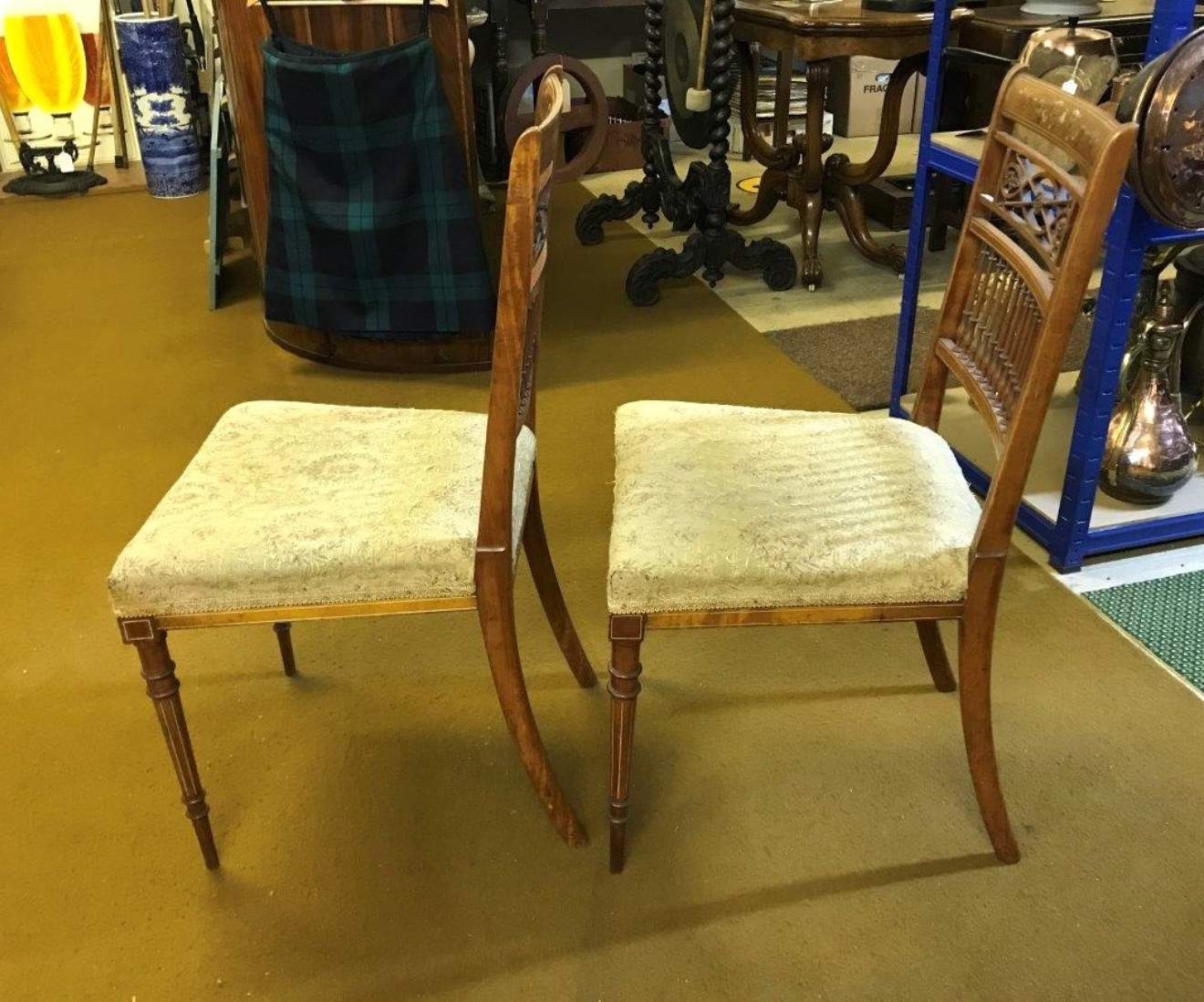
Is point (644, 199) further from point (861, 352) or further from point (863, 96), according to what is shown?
point (863, 96)

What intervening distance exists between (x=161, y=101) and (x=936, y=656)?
3571mm

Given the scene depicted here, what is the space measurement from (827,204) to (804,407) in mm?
1215

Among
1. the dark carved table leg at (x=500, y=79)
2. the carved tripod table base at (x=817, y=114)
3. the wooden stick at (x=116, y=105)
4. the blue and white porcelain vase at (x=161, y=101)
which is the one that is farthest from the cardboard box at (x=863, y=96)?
the wooden stick at (x=116, y=105)

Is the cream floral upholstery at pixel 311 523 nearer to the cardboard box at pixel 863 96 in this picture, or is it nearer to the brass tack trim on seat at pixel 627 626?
the brass tack trim on seat at pixel 627 626

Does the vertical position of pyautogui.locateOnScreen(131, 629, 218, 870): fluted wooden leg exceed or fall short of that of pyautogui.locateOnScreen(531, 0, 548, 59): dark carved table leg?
it falls short

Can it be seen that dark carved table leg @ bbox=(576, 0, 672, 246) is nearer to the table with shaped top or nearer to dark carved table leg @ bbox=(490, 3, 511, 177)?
the table with shaped top

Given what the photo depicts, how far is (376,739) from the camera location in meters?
1.57

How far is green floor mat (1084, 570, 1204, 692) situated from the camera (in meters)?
1.66

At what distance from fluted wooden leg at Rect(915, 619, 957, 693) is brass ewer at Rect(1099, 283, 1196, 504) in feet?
1.80

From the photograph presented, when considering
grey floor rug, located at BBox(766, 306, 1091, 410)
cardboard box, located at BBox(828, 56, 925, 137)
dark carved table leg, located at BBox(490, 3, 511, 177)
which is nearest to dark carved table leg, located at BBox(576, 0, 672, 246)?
dark carved table leg, located at BBox(490, 3, 511, 177)

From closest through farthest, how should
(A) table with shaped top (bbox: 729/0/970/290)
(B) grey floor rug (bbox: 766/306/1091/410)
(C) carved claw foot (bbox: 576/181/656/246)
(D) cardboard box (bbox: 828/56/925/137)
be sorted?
1. (B) grey floor rug (bbox: 766/306/1091/410)
2. (A) table with shaped top (bbox: 729/0/970/290)
3. (C) carved claw foot (bbox: 576/181/656/246)
4. (D) cardboard box (bbox: 828/56/925/137)

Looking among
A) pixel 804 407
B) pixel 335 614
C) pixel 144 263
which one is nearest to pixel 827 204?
pixel 804 407

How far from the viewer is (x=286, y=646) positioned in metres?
1.66

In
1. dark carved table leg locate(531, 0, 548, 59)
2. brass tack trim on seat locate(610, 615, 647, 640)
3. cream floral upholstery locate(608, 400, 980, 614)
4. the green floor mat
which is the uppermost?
dark carved table leg locate(531, 0, 548, 59)
